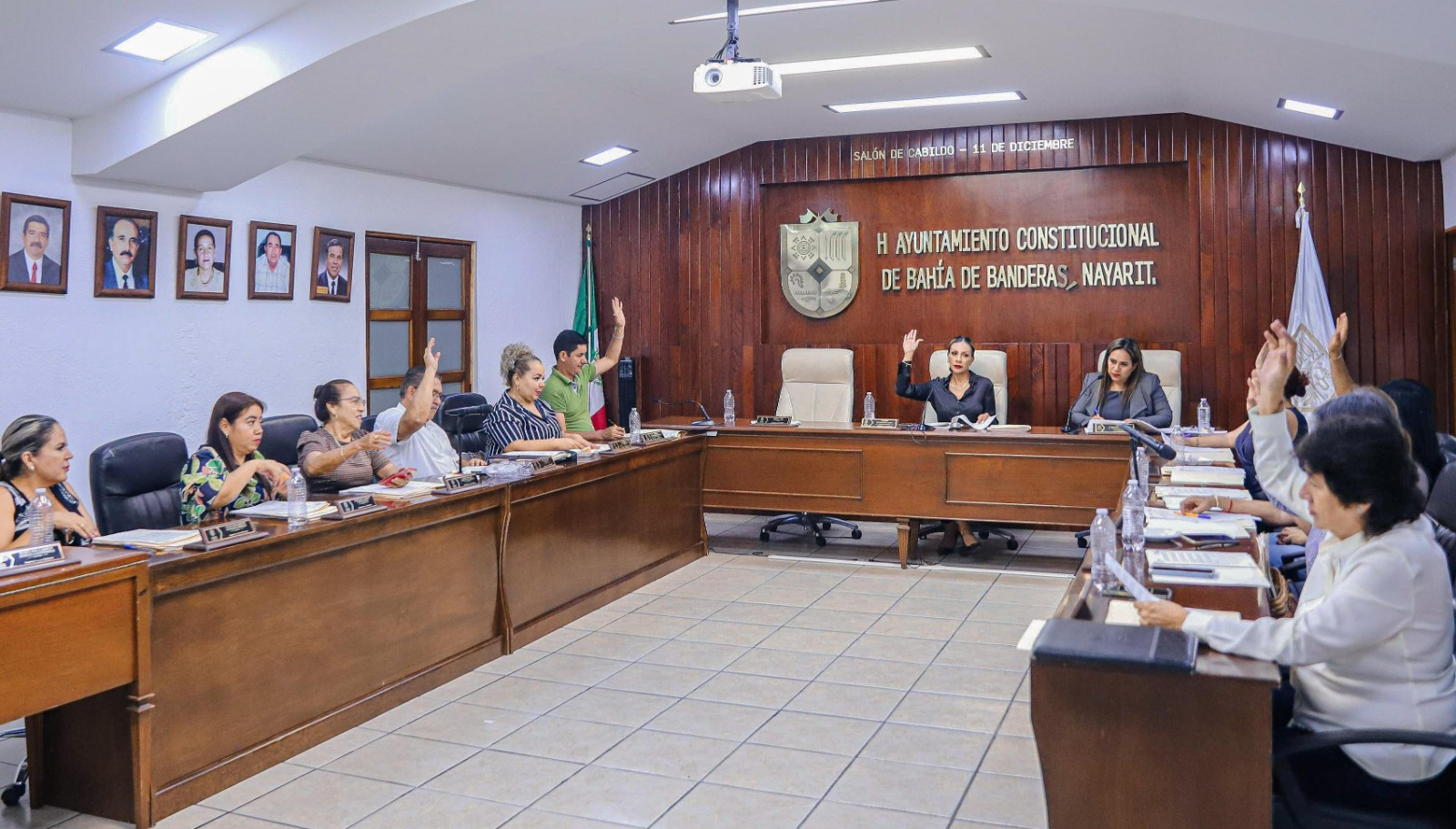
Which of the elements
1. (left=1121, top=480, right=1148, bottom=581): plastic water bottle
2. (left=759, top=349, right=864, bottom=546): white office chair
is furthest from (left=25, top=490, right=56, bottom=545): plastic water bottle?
(left=759, top=349, right=864, bottom=546): white office chair

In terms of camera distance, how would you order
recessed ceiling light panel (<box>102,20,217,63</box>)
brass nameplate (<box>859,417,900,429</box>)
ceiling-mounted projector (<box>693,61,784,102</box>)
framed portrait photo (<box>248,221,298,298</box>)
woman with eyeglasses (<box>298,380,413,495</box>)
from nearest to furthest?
woman with eyeglasses (<box>298,380,413,495</box>), ceiling-mounted projector (<box>693,61,784,102</box>), recessed ceiling light panel (<box>102,20,217,63</box>), framed portrait photo (<box>248,221,298,298</box>), brass nameplate (<box>859,417,900,429</box>)

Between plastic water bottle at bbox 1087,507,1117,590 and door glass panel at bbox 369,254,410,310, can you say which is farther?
door glass panel at bbox 369,254,410,310

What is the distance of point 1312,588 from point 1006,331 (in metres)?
6.11

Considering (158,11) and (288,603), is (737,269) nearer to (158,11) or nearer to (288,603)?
(158,11)

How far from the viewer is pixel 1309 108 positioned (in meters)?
6.49

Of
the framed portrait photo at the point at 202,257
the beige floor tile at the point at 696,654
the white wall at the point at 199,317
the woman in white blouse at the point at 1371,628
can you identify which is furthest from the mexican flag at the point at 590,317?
the woman in white blouse at the point at 1371,628

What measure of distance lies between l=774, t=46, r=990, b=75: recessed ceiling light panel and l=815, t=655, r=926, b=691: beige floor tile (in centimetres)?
343

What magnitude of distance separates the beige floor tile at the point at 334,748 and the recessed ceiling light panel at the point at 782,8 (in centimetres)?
345

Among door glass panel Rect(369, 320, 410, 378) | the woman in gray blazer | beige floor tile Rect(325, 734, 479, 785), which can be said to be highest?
door glass panel Rect(369, 320, 410, 378)

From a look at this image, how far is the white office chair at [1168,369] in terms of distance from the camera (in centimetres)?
693

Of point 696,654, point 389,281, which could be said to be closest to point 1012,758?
point 696,654

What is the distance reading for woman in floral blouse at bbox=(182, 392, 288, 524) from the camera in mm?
3766

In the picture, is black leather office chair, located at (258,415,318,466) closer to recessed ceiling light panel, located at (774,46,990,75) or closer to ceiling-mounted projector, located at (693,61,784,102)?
ceiling-mounted projector, located at (693,61,784,102)

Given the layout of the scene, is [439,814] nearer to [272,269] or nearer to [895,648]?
[895,648]
